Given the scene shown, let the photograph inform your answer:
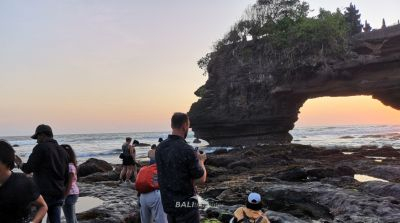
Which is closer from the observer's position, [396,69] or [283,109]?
[396,69]

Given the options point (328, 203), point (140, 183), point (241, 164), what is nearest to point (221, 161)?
point (241, 164)

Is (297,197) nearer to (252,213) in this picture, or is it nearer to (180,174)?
(252,213)

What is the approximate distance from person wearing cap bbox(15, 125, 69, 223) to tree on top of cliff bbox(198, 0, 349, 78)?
113 ft

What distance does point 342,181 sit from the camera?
15359 millimetres

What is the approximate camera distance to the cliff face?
34.7 meters

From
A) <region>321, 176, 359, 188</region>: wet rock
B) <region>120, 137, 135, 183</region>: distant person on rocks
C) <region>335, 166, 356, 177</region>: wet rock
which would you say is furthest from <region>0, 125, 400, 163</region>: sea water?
<region>321, 176, 359, 188</region>: wet rock

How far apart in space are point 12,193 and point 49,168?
2.71 m

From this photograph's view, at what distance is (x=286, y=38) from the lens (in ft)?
134

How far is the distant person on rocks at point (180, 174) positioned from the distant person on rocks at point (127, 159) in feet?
37.8

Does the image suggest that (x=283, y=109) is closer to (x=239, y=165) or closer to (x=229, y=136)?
(x=229, y=136)

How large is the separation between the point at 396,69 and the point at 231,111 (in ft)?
55.6

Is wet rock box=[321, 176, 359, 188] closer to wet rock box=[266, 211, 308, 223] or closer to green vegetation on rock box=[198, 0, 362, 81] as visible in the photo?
wet rock box=[266, 211, 308, 223]

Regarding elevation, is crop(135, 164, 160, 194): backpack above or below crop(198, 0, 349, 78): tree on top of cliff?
below

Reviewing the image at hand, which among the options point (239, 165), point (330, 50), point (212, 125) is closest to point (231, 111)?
point (212, 125)
